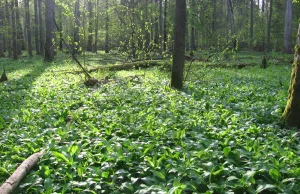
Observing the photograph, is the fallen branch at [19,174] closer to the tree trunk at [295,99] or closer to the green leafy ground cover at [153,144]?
the green leafy ground cover at [153,144]

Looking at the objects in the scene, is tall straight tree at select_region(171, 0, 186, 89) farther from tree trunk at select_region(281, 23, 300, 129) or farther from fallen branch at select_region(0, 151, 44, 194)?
fallen branch at select_region(0, 151, 44, 194)

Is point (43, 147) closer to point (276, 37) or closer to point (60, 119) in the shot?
point (60, 119)

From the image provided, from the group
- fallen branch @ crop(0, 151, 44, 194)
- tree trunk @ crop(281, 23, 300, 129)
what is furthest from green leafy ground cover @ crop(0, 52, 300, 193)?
tree trunk @ crop(281, 23, 300, 129)

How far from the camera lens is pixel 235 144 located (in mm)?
4383

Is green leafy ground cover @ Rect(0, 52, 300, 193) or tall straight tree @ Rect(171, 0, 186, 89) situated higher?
tall straight tree @ Rect(171, 0, 186, 89)

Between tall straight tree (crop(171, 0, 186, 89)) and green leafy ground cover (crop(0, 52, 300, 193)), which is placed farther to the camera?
tall straight tree (crop(171, 0, 186, 89))

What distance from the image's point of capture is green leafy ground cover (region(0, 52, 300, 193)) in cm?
340

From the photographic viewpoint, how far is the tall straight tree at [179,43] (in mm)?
8859

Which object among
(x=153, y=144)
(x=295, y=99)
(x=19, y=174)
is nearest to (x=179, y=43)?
(x=295, y=99)

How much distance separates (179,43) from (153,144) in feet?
17.4

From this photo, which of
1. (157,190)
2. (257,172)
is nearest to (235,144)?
(257,172)

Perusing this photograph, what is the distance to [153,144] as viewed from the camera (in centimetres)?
440

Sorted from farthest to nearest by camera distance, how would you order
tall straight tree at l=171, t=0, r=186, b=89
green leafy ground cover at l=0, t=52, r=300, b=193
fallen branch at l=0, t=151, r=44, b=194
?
tall straight tree at l=171, t=0, r=186, b=89
green leafy ground cover at l=0, t=52, r=300, b=193
fallen branch at l=0, t=151, r=44, b=194

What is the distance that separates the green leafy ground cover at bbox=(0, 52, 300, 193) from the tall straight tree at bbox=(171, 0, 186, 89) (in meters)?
1.45
